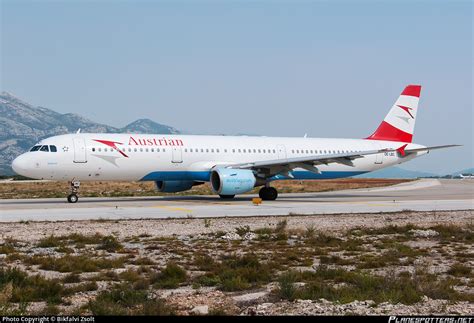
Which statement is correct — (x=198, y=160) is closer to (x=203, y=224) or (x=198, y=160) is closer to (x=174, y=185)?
(x=174, y=185)

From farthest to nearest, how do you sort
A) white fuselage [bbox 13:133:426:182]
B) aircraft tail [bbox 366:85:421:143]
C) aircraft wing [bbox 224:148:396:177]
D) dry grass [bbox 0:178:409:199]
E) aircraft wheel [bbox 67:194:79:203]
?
dry grass [bbox 0:178:409:199], aircraft tail [bbox 366:85:421:143], aircraft wing [bbox 224:148:396:177], aircraft wheel [bbox 67:194:79:203], white fuselage [bbox 13:133:426:182]

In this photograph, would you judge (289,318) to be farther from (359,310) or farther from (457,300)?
(457,300)

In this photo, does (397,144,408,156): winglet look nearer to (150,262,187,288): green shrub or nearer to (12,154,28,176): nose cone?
(12,154,28,176): nose cone

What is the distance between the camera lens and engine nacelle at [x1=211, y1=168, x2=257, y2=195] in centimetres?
3247

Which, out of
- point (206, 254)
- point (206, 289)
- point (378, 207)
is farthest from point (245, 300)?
point (378, 207)

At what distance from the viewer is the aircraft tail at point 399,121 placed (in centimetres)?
4300

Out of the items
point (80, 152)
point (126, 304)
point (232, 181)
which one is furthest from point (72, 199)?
point (126, 304)

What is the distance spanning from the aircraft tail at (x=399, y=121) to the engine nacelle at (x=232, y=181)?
1317 centimetres

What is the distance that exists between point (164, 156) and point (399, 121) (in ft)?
57.2

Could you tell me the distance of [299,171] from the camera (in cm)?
3772

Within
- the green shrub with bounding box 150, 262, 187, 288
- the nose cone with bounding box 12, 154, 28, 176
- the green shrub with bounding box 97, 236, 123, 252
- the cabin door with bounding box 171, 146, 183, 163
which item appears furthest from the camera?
the cabin door with bounding box 171, 146, 183, 163

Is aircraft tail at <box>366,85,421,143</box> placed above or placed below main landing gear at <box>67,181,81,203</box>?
above

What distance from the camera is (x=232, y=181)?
32.6 metres

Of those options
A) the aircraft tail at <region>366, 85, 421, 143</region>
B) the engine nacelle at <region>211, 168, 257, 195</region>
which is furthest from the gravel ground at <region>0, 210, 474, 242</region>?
the aircraft tail at <region>366, 85, 421, 143</region>
